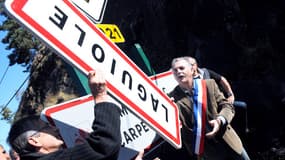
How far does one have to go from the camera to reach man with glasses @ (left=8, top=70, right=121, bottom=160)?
181cm

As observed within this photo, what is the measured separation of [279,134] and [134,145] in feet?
14.8

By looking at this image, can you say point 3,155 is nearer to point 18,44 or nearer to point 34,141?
point 34,141

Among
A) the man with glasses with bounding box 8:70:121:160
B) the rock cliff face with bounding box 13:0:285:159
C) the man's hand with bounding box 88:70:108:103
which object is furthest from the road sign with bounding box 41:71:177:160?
the rock cliff face with bounding box 13:0:285:159

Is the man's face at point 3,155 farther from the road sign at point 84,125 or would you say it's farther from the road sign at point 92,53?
the road sign at point 92,53

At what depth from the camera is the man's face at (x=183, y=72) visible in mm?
3211

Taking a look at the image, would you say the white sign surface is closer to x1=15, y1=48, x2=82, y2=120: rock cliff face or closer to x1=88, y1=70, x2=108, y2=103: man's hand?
x1=88, y1=70, x2=108, y2=103: man's hand

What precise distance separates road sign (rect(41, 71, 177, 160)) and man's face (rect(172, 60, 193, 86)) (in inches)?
19.3

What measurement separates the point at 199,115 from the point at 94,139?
1449 mm

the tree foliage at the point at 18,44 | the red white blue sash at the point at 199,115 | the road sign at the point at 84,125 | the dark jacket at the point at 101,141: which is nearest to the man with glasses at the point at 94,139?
the dark jacket at the point at 101,141

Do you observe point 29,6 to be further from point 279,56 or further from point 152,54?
point 152,54

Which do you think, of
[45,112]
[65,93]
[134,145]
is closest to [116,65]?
[45,112]

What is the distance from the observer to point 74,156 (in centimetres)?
182

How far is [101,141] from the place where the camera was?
5.89 ft

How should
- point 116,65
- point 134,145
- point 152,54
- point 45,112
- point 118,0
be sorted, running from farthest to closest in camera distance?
point 118,0
point 152,54
point 134,145
point 45,112
point 116,65
